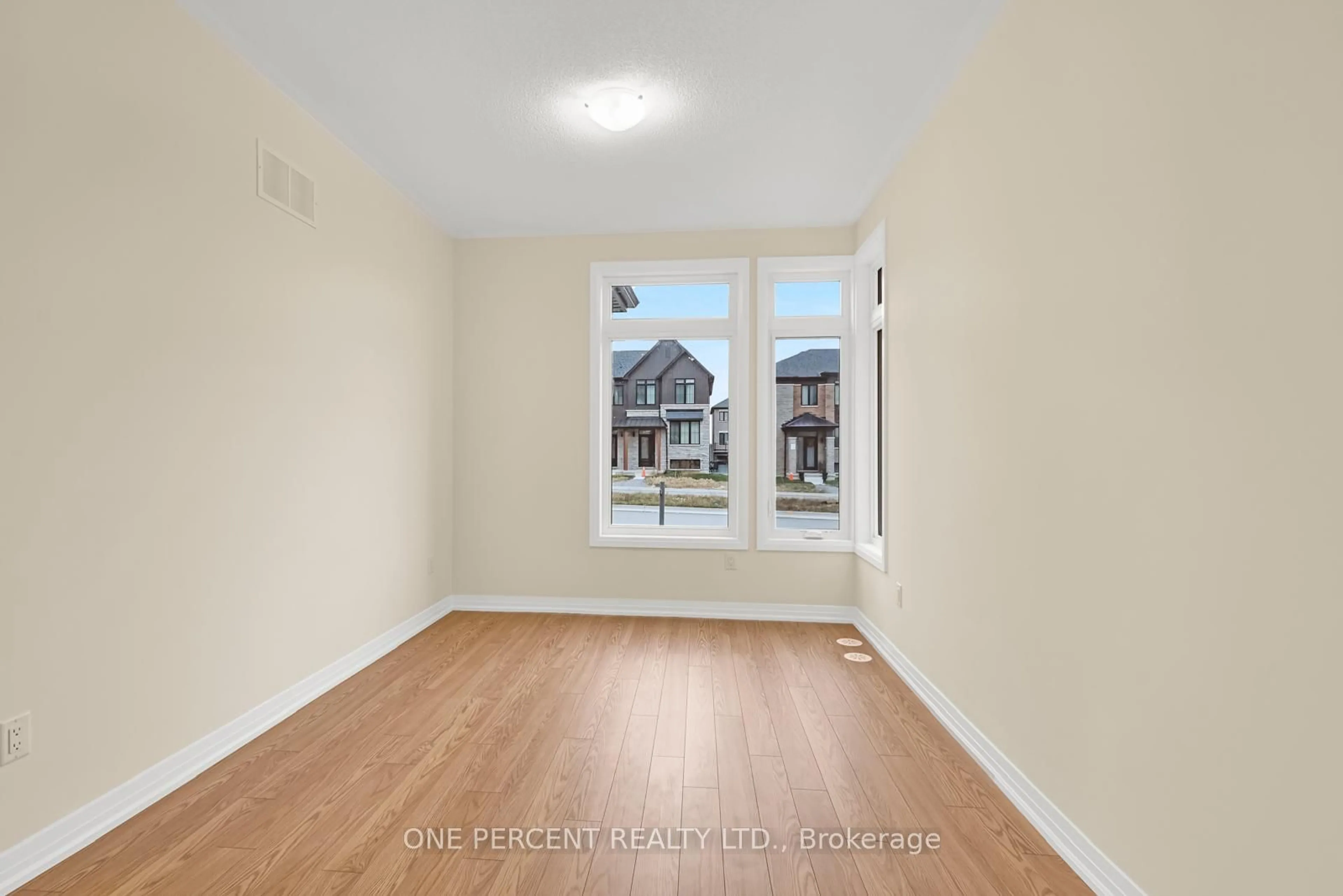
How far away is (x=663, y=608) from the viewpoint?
4.17 meters

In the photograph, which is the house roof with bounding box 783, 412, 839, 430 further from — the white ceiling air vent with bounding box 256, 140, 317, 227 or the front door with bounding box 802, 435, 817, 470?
the white ceiling air vent with bounding box 256, 140, 317, 227

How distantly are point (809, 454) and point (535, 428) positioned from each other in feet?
6.45

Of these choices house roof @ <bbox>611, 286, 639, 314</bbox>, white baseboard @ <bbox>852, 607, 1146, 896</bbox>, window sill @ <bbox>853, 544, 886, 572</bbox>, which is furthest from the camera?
house roof @ <bbox>611, 286, 639, 314</bbox>

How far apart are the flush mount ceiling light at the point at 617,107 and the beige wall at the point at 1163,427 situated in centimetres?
136

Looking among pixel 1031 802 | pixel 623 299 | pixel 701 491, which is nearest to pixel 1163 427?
pixel 1031 802

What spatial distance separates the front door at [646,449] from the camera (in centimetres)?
443

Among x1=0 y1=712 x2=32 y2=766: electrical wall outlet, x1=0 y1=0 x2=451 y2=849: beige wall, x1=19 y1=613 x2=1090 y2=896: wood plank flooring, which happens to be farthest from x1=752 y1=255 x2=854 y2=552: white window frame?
x1=0 y1=712 x2=32 y2=766: electrical wall outlet

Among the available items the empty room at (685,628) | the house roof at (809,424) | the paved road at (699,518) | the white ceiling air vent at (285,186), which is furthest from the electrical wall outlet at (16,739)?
the house roof at (809,424)

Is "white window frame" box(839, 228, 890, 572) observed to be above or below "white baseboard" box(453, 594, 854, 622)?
above

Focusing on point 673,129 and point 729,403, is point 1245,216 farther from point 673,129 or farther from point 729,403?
point 729,403

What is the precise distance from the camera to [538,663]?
10.6ft

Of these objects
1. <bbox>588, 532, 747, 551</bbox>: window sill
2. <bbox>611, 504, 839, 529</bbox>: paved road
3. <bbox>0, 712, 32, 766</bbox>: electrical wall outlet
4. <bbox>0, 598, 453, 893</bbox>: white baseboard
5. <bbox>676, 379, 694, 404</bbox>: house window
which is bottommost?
<bbox>0, 598, 453, 893</bbox>: white baseboard

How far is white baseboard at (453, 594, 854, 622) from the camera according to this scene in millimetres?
4059

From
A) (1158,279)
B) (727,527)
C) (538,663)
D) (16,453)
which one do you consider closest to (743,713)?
(538,663)
